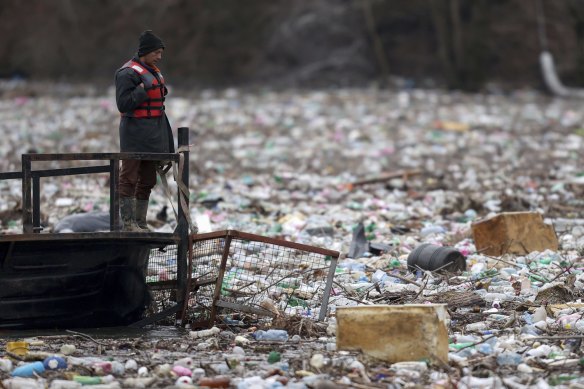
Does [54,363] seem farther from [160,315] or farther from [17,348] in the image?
[160,315]

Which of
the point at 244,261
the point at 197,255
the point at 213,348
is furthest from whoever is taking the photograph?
the point at 244,261

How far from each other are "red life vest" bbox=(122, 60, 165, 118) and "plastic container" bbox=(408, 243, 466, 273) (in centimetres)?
199

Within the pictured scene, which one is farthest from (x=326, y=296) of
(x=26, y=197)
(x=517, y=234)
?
(x=517, y=234)

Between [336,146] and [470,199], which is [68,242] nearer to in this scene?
[470,199]

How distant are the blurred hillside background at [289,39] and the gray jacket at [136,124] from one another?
15.2m

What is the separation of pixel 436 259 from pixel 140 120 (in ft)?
7.05

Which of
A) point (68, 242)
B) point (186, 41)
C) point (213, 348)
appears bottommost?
point (213, 348)

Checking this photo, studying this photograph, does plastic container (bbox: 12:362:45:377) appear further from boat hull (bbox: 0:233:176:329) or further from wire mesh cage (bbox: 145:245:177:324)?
wire mesh cage (bbox: 145:245:177:324)

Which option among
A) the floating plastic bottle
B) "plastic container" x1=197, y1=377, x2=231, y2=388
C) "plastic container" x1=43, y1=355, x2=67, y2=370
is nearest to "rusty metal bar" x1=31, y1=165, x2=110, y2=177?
"plastic container" x1=43, y1=355, x2=67, y2=370

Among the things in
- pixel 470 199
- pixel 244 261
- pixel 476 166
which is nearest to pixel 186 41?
pixel 476 166

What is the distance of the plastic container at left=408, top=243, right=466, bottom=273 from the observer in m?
7.07

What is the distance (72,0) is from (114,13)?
920mm

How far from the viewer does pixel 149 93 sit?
21.5ft

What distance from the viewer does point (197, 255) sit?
6223 mm
